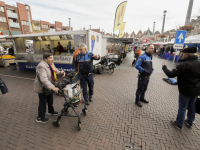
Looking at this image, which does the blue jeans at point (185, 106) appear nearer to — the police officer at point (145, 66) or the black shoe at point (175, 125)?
the black shoe at point (175, 125)

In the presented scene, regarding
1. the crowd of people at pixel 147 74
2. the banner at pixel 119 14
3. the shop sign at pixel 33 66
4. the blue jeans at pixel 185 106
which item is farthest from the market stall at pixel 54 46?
the blue jeans at pixel 185 106

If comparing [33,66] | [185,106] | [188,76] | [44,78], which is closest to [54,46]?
[33,66]

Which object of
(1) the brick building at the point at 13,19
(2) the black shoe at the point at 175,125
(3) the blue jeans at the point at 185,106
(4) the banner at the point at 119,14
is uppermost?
(1) the brick building at the point at 13,19

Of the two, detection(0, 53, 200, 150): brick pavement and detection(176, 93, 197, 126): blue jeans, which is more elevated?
detection(176, 93, 197, 126): blue jeans

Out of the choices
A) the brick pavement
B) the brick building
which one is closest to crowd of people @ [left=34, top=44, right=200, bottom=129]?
the brick pavement

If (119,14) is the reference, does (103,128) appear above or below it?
below

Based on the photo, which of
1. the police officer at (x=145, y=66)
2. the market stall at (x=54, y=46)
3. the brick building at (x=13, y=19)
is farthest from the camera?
the brick building at (x=13, y=19)

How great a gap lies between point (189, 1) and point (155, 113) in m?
14.2

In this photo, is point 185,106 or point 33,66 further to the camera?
point 33,66

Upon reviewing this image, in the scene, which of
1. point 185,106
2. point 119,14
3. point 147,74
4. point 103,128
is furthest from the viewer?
point 119,14

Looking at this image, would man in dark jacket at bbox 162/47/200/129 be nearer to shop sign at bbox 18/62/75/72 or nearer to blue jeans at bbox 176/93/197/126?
blue jeans at bbox 176/93/197/126

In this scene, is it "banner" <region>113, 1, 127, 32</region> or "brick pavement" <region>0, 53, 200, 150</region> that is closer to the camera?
"brick pavement" <region>0, 53, 200, 150</region>

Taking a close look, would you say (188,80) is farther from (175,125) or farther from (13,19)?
(13,19)

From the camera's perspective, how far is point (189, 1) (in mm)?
10961
